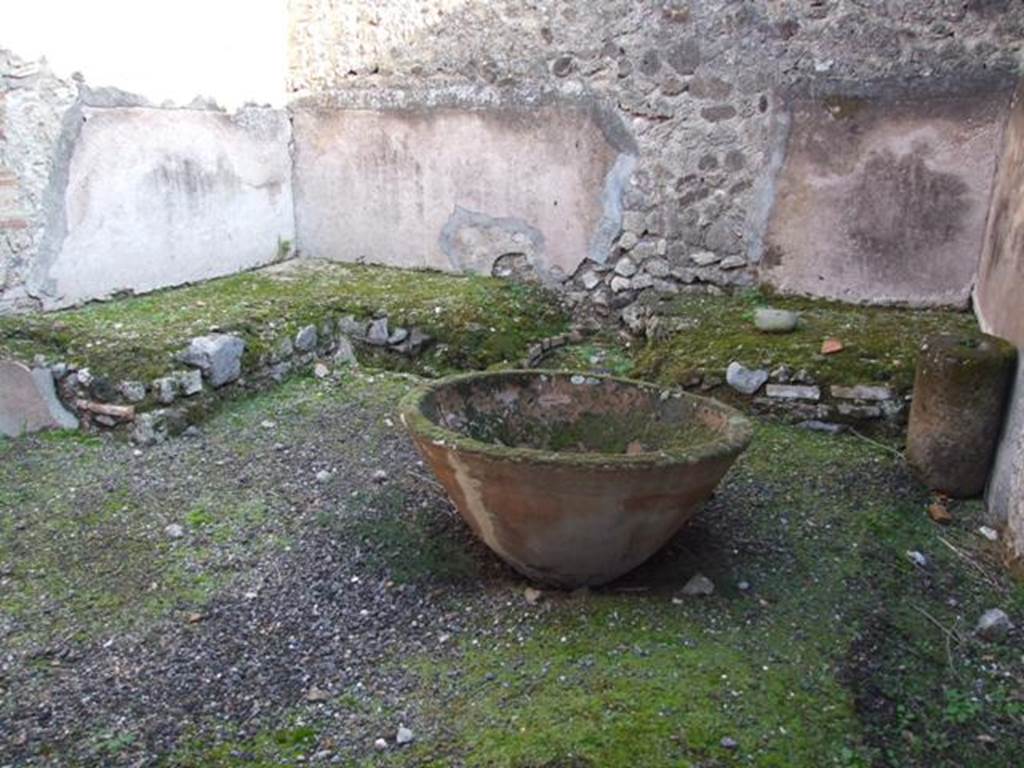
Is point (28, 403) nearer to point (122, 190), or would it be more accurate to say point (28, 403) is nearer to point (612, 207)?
point (122, 190)

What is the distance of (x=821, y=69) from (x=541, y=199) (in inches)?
76.8

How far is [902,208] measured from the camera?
502cm

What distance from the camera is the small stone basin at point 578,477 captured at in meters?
2.67

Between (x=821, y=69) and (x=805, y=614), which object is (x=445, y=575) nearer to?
(x=805, y=614)

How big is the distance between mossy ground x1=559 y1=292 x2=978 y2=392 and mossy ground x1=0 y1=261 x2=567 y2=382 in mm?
792

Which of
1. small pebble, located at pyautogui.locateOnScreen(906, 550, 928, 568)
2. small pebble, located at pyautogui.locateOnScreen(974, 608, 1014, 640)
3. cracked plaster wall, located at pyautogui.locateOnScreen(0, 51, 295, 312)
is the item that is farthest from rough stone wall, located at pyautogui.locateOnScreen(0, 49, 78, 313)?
small pebble, located at pyautogui.locateOnScreen(974, 608, 1014, 640)

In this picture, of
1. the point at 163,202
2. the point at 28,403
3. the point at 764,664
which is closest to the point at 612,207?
the point at 163,202

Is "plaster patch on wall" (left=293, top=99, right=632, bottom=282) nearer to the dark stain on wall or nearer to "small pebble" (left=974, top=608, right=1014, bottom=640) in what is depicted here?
the dark stain on wall

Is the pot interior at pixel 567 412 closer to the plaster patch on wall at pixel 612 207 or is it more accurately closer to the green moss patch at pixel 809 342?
the green moss patch at pixel 809 342

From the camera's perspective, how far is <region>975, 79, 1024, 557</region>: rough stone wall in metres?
3.21

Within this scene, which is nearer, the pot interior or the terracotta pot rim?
the terracotta pot rim

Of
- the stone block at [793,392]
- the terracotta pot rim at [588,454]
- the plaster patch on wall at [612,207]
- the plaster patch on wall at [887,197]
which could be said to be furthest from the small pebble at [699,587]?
the plaster patch on wall at [612,207]

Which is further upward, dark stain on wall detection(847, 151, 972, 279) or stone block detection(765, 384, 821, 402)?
dark stain on wall detection(847, 151, 972, 279)

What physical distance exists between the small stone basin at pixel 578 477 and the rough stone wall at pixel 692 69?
98.2 inches
